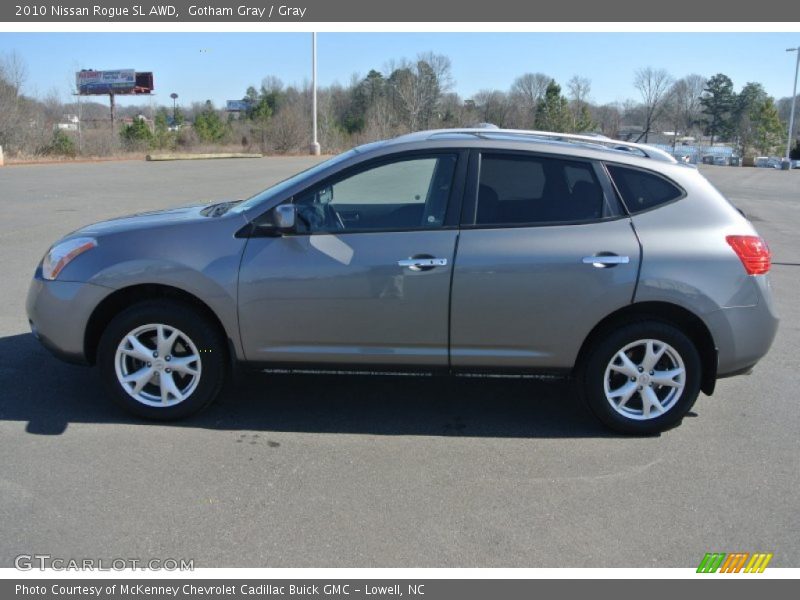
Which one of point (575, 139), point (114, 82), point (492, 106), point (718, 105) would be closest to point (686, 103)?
point (718, 105)

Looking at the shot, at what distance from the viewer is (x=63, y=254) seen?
177 inches

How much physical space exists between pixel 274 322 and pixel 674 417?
2.57 meters

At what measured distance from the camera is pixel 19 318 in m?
6.62

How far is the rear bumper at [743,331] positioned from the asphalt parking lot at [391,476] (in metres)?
0.50

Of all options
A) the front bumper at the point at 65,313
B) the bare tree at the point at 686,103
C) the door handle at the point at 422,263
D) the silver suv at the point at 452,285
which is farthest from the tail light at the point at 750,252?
the bare tree at the point at 686,103

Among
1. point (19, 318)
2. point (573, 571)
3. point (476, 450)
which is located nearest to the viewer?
point (573, 571)

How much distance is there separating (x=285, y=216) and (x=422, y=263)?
34.2 inches

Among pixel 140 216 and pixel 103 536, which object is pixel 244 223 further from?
pixel 103 536

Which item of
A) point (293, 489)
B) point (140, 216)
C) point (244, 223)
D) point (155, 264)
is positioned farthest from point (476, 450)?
point (140, 216)

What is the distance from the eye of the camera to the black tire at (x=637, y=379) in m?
4.34

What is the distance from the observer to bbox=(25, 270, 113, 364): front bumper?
4387 mm

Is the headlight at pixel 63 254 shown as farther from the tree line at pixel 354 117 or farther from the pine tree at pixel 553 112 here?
the pine tree at pixel 553 112
